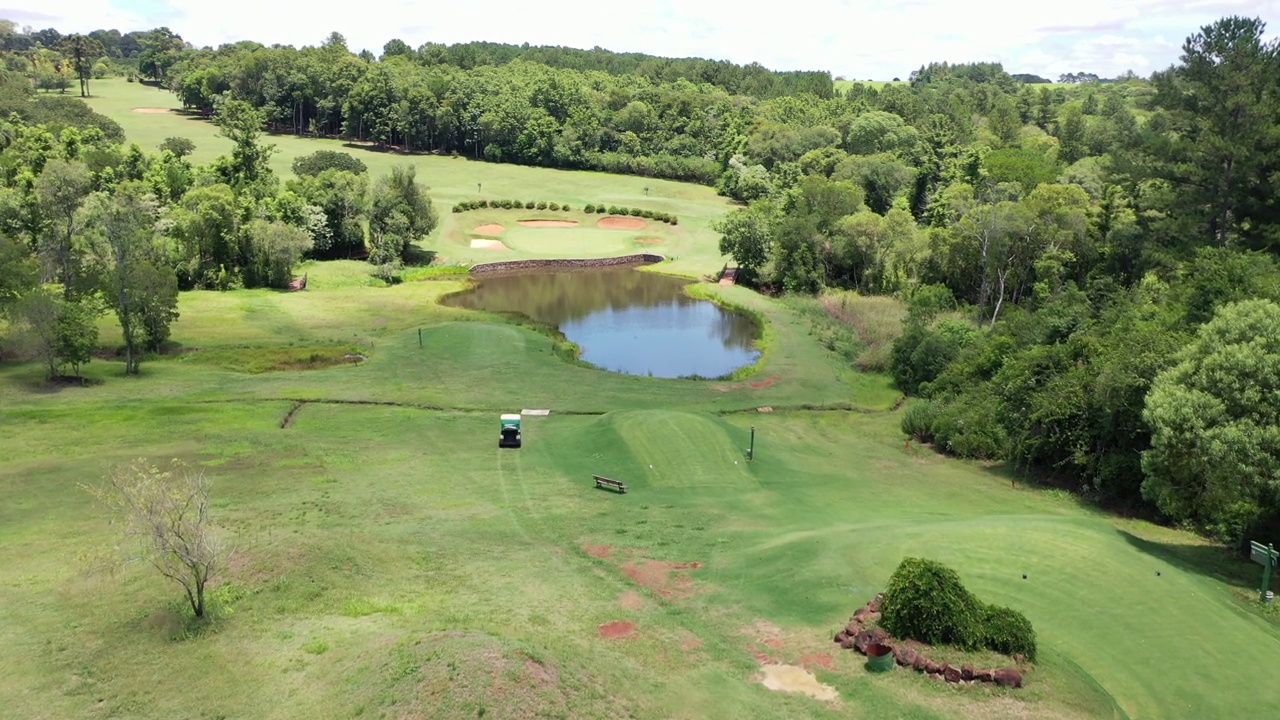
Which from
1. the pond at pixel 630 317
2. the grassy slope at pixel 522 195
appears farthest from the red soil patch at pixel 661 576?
the grassy slope at pixel 522 195

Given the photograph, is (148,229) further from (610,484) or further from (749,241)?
(749,241)

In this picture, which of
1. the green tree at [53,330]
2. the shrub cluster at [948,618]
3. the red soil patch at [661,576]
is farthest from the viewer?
the green tree at [53,330]

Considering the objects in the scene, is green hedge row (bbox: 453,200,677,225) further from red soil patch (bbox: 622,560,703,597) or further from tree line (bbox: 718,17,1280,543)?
red soil patch (bbox: 622,560,703,597)

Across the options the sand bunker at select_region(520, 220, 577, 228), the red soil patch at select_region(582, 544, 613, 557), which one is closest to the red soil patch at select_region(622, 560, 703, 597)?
the red soil patch at select_region(582, 544, 613, 557)

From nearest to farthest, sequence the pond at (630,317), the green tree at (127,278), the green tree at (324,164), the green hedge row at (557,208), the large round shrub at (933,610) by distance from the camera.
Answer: the large round shrub at (933,610) → the green tree at (127,278) → the pond at (630,317) → the green tree at (324,164) → the green hedge row at (557,208)

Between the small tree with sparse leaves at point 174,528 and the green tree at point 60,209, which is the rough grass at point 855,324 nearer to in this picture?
the small tree with sparse leaves at point 174,528

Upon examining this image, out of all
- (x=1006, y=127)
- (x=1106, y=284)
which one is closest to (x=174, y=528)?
(x=1106, y=284)

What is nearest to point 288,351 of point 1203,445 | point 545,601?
point 545,601
